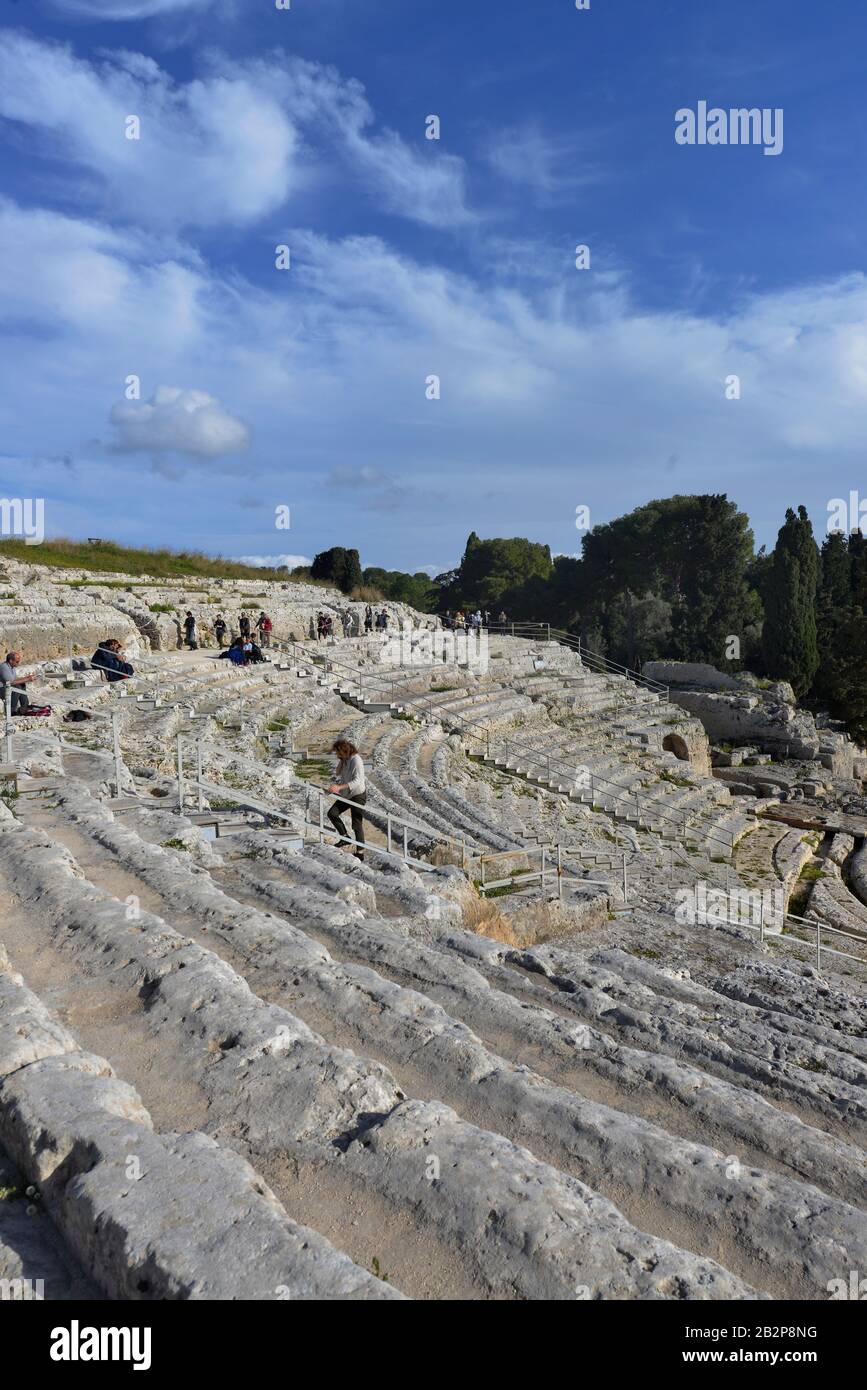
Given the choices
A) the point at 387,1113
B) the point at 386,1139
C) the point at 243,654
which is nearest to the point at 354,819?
the point at 387,1113

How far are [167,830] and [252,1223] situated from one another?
16.6ft

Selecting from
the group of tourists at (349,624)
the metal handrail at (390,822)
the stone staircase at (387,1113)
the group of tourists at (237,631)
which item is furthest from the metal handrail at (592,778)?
the stone staircase at (387,1113)

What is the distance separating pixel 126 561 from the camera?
31.5 metres

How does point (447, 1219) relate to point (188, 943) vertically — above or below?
below

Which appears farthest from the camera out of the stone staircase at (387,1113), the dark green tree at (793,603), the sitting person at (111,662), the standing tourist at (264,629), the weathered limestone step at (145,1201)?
the dark green tree at (793,603)

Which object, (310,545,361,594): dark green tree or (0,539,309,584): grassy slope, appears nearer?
(0,539,309,584): grassy slope

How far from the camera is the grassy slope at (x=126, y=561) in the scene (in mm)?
27312

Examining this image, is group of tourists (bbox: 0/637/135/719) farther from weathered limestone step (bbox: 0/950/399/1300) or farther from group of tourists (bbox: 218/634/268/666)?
weathered limestone step (bbox: 0/950/399/1300)

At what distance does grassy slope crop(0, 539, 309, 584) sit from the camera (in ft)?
89.6

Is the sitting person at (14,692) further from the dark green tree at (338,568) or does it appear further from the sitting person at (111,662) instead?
the dark green tree at (338,568)

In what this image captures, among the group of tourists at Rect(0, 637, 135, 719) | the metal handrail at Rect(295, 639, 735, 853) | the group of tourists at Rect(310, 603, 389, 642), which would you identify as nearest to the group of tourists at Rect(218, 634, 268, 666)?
the metal handrail at Rect(295, 639, 735, 853)
